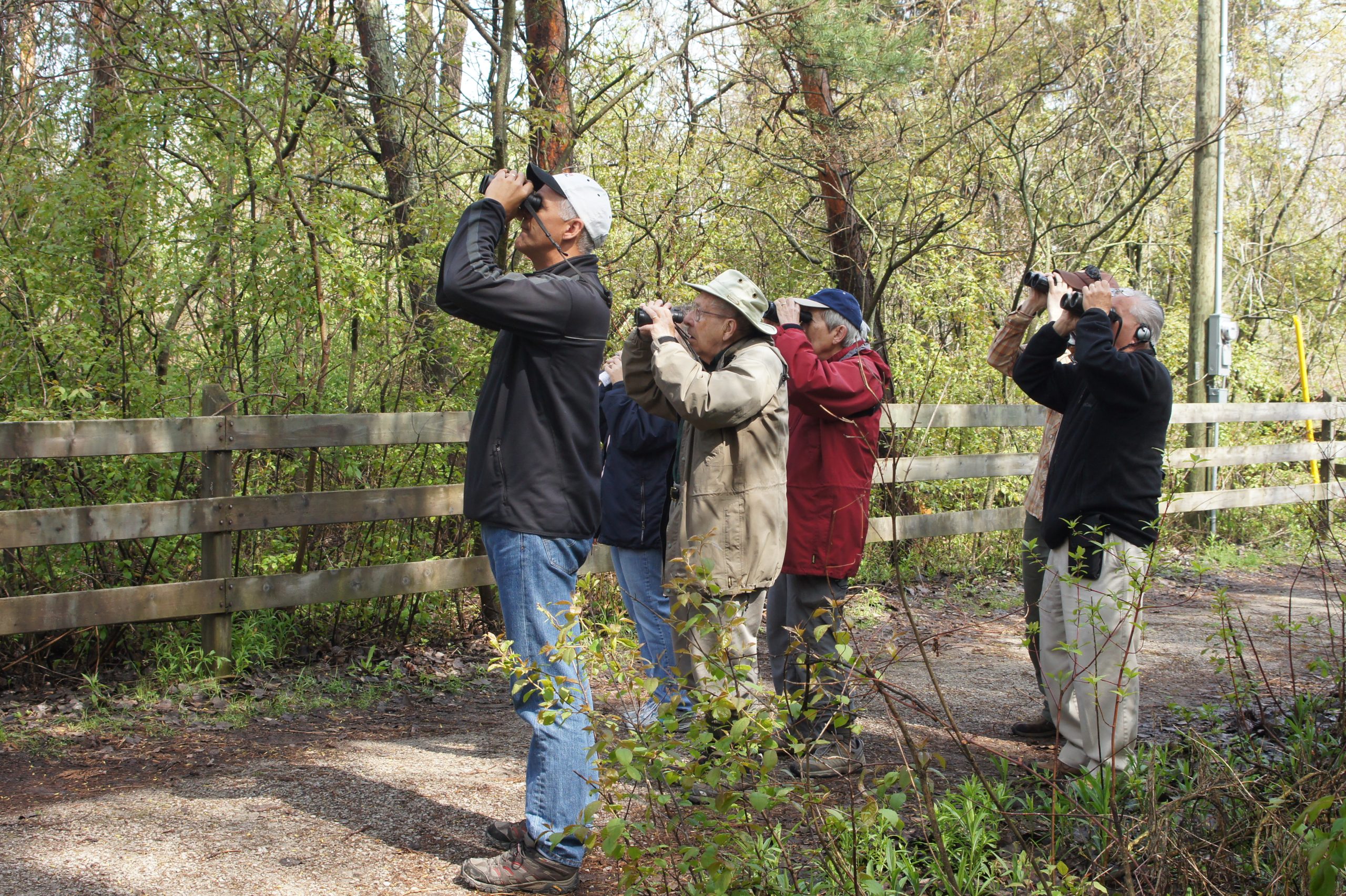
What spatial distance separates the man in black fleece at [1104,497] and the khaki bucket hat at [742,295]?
127 cm

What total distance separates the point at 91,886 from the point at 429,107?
17.2ft

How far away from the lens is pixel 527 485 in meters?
3.32

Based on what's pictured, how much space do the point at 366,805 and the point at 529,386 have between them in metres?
1.81

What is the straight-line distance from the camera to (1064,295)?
4684 mm

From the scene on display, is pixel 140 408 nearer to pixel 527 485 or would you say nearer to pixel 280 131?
pixel 280 131

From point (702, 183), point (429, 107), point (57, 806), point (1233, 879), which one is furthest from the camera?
point (702, 183)

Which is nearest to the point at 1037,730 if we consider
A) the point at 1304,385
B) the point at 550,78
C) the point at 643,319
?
the point at 643,319

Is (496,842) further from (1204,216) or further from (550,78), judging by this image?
(1204,216)

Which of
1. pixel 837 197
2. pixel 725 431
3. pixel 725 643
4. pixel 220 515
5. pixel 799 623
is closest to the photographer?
pixel 725 643

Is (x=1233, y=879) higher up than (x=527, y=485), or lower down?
lower down

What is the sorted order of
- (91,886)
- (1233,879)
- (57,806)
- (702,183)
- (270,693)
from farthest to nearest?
(702,183), (270,693), (57,806), (91,886), (1233,879)

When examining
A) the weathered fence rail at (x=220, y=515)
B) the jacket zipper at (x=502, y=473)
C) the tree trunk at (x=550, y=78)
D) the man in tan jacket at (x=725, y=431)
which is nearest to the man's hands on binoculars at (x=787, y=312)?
the man in tan jacket at (x=725, y=431)

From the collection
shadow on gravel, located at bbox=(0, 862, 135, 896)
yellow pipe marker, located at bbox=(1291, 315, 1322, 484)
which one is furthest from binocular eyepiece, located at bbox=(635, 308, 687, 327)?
yellow pipe marker, located at bbox=(1291, 315, 1322, 484)

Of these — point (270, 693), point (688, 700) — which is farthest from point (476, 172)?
point (688, 700)
